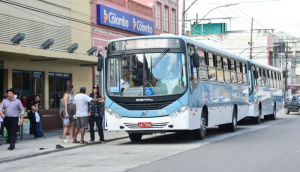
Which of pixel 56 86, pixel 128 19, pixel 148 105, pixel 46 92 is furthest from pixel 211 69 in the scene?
pixel 128 19

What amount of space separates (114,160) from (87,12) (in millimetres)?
15853

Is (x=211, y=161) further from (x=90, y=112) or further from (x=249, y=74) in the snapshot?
(x=249, y=74)

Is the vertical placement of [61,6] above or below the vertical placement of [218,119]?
above

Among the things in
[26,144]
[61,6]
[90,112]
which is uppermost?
[61,6]

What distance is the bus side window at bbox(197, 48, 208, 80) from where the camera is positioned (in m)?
14.7

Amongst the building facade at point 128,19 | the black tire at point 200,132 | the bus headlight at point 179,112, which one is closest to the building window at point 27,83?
the building facade at point 128,19

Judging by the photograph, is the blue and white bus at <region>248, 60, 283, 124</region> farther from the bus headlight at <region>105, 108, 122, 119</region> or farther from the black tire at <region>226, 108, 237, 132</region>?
the bus headlight at <region>105, 108, 122, 119</region>

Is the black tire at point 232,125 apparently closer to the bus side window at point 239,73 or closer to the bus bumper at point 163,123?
the bus side window at point 239,73

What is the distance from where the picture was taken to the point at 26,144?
48.0ft

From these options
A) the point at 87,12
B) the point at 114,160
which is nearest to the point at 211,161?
the point at 114,160

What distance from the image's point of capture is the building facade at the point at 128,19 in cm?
2550

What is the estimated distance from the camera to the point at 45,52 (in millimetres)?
19094

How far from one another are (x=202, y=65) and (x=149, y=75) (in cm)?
258

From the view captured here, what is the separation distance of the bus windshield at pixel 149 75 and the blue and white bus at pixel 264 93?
10962 millimetres
